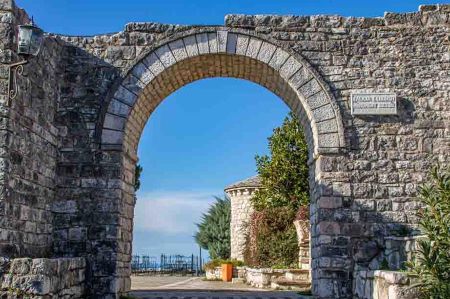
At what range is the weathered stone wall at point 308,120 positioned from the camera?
7887mm

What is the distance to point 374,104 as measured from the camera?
8.21m

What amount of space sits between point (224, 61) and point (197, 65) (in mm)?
453

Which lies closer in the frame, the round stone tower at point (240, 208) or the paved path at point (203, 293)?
the paved path at point (203, 293)

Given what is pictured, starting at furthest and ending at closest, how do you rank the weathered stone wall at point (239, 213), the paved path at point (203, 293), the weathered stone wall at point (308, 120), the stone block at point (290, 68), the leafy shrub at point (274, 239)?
the weathered stone wall at point (239, 213) < the leafy shrub at point (274, 239) < the paved path at point (203, 293) < the stone block at point (290, 68) < the weathered stone wall at point (308, 120)

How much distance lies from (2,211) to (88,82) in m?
2.74

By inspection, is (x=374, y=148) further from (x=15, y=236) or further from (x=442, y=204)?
(x=15, y=236)

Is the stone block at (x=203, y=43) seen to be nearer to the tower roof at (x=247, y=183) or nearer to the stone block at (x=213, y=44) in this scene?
the stone block at (x=213, y=44)

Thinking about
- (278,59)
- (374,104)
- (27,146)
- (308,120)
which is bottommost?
(27,146)

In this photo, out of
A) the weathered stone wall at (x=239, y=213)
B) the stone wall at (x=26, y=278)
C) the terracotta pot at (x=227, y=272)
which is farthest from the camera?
the weathered stone wall at (x=239, y=213)

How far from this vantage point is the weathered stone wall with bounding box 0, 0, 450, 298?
7.89 m

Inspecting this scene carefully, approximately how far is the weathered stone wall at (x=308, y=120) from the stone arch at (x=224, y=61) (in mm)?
19

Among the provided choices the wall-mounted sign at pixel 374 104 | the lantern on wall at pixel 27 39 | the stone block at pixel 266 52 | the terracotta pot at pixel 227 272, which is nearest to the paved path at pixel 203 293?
the wall-mounted sign at pixel 374 104

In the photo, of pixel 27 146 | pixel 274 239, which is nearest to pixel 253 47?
pixel 27 146

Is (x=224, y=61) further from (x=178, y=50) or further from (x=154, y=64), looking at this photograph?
(x=154, y=64)
